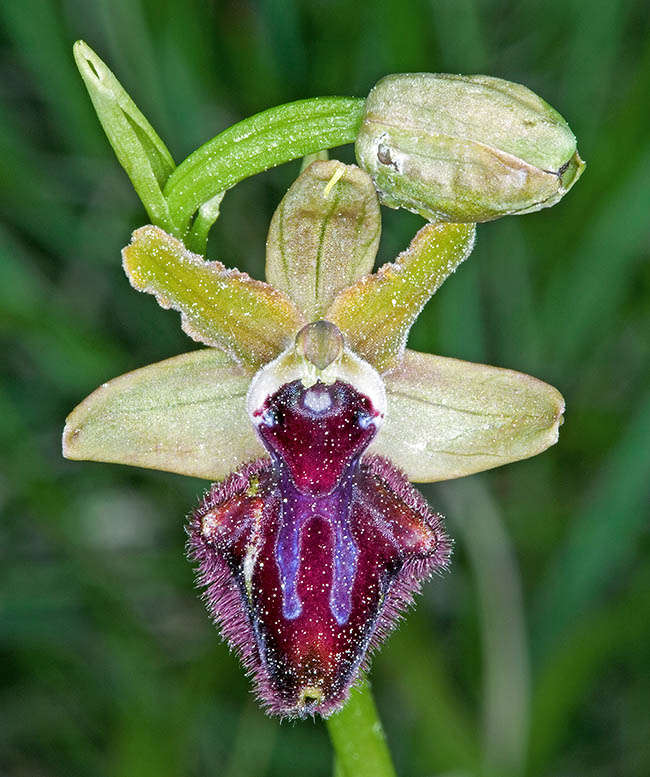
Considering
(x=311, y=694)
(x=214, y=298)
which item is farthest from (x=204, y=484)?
(x=311, y=694)

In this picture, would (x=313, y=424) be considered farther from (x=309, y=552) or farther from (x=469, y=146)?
(x=469, y=146)

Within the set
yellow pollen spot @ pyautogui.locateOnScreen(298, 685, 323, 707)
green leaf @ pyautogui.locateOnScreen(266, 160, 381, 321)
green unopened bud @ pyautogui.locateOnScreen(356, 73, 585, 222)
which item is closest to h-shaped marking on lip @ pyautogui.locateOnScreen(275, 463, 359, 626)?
yellow pollen spot @ pyautogui.locateOnScreen(298, 685, 323, 707)

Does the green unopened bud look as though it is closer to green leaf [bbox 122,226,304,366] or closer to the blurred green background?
green leaf [bbox 122,226,304,366]

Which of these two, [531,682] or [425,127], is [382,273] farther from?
[531,682]

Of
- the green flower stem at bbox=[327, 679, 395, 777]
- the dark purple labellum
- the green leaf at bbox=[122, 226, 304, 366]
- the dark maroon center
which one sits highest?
the green leaf at bbox=[122, 226, 304, 366]

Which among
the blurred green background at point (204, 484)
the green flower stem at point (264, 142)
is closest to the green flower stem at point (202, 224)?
the green flower stem at point (264, 142)

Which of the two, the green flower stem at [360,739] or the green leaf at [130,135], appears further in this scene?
the green flower stem at [360,739]

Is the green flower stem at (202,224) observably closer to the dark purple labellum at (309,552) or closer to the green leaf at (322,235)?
the green leaf at (322,235)
